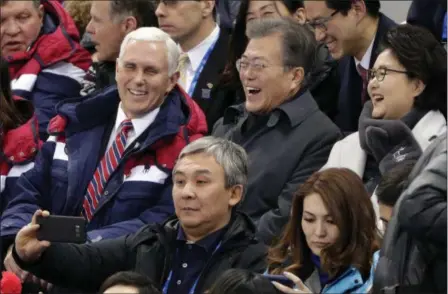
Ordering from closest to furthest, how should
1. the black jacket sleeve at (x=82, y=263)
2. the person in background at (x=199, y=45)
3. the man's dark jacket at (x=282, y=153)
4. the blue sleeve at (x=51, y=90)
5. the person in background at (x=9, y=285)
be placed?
the person in background at (x=9, y=285) → the black jacket sleeve at (x=82, y=263) → the man's dark jacket at (x=282, y=153) → the person in background at (x=199, y=45) → the blue sleeve at (x=51, y=90)

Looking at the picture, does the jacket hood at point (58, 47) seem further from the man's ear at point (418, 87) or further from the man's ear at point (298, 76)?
the man's ear at point (418, 87)

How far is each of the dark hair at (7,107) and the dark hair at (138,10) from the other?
0.70 meters

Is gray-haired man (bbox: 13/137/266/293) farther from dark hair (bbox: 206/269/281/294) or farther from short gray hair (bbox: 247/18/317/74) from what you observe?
short gray hair (bbox: 247/18/317/74)

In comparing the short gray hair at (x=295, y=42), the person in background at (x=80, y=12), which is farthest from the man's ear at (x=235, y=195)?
the person in background at (x=80, y=12)

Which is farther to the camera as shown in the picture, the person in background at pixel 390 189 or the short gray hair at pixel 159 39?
the short gray hair at pixel 159 39

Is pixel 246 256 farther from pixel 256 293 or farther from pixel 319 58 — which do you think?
pixel 319 58

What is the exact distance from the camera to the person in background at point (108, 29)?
780 cm

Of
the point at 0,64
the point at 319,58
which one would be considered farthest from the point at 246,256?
the point at 0,64

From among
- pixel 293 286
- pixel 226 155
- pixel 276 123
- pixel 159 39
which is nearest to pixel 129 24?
pixel 159 39

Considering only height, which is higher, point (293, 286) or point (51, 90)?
point (293, 286)

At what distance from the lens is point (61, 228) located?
588cm

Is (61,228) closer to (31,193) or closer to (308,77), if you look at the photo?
(31,193)

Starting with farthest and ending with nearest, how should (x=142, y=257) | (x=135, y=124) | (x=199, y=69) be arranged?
1. (x=199, y=69)
2. (x=135, y=124)
3. (x=142, y=257)

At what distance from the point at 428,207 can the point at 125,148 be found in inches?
75.3
